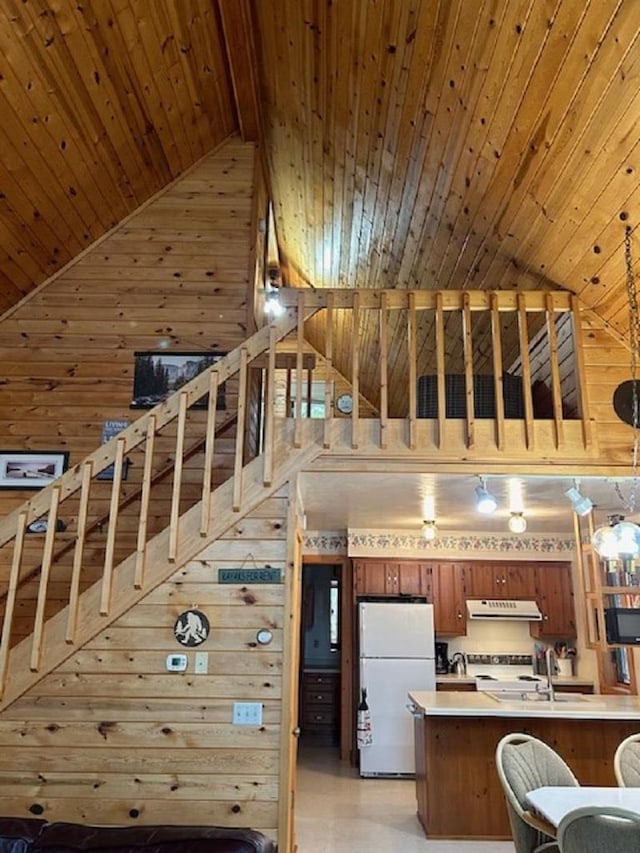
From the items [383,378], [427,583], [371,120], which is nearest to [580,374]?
[383,378]

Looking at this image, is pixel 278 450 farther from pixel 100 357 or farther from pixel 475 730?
pixel 475 730

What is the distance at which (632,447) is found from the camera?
12.6ft

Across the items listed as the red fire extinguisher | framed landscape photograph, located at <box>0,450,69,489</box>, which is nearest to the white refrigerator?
the red fire extinguisher

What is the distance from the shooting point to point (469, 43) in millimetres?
3416

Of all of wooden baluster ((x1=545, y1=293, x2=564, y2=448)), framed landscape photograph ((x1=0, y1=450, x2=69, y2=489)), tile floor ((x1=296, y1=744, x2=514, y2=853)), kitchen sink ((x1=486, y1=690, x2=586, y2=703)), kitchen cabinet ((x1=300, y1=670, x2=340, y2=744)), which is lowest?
tile floor ((x1=296, y1=744, x2=514, y2=853))

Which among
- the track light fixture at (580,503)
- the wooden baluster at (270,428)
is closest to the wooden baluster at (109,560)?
the wooden baluster at (270,428)

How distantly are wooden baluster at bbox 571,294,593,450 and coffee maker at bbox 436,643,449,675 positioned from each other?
13.7 ft

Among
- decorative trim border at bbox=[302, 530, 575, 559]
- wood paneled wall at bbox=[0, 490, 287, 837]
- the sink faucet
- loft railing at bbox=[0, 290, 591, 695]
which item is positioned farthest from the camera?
decorative trim border at bbox=[302, 530, 575, 559]

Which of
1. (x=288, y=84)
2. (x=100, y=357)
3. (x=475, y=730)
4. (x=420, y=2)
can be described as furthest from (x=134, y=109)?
(x=475, y=730)

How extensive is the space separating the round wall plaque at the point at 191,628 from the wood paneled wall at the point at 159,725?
3cm

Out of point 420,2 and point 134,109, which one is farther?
point 134,109

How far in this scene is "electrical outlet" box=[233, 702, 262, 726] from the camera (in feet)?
11.2

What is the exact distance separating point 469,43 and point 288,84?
6.73 ft

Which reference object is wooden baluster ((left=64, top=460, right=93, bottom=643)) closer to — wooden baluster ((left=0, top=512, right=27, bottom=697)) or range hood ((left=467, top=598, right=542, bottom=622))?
wooden baluster ((left=0, top=512, right=27, bottom=697))
